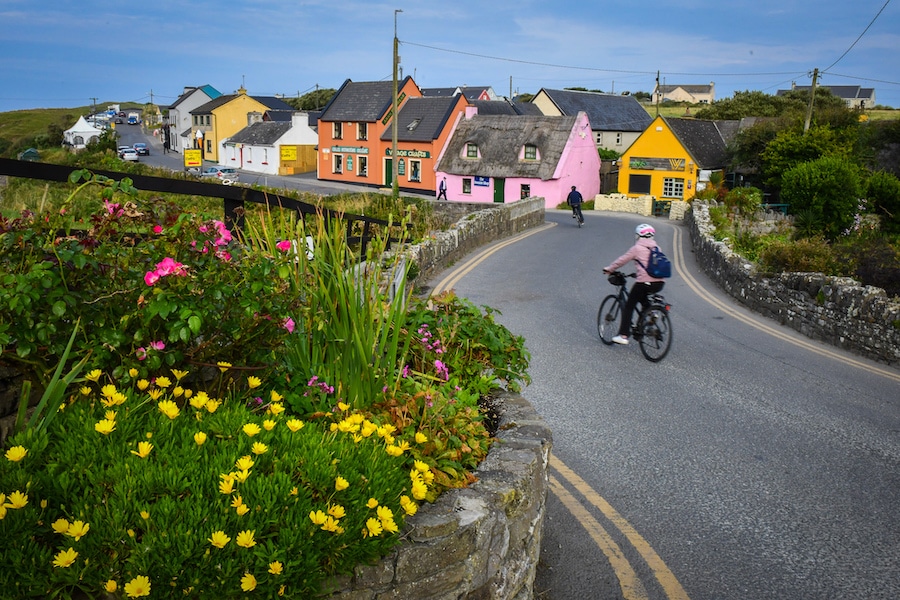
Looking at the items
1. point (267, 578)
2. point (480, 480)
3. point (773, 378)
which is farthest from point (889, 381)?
point (267, 578)

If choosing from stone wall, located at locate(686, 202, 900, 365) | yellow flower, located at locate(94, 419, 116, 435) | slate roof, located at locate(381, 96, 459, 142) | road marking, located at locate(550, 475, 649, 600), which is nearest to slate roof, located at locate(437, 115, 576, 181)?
slate roof, located at locate(381, 96, 459, 142)

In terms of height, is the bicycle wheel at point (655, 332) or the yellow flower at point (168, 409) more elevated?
the yellow flower at point (168, 409)

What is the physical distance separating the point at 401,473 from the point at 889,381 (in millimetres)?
10045

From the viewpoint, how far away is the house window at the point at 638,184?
195 feet

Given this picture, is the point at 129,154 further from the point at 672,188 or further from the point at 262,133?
the point at 672,188

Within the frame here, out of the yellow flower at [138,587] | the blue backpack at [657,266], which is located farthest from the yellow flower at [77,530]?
the blue backpack at [657,266]

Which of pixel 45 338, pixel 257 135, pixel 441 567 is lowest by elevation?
pixel 441 567

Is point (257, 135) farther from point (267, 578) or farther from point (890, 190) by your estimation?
point (267, 578)

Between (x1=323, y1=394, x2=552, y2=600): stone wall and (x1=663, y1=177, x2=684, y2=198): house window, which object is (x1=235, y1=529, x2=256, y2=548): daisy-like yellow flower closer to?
(x1=323, y1=394, x2=552, y2=600): stone wall

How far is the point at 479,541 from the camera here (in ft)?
13.4

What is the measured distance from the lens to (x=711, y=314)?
52.7 ft

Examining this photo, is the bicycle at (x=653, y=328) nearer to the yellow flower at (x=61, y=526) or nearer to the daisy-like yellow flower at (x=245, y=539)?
the daisy-like yellow flower at (x=245, y=539)

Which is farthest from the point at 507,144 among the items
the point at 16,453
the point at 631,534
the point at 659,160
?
the point at 16,453

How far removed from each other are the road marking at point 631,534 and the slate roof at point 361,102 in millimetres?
57967
